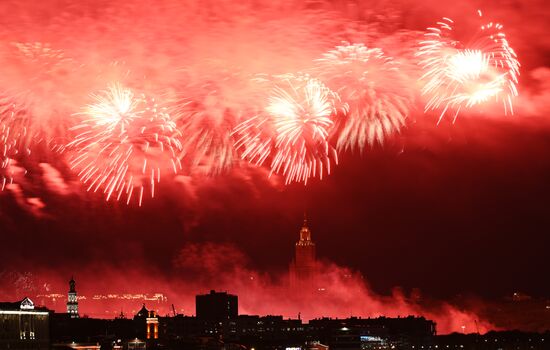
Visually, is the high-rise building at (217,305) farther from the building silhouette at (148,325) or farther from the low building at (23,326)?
the low building at (23,326)

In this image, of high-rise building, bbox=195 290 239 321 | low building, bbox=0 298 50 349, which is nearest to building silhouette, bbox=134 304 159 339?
high-rise building, bbox=195 290 239 321

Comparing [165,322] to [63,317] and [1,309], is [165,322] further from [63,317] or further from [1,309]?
[1,309]

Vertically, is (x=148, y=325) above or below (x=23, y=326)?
above

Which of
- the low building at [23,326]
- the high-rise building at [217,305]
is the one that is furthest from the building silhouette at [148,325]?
the low building at [23,326]

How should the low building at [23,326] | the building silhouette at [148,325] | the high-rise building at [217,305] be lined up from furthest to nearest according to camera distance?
the high-rise building at [217,305] < the building silhouette at [148,325] < the low building at [23,326]

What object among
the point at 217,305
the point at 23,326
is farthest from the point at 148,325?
the point at 23,326

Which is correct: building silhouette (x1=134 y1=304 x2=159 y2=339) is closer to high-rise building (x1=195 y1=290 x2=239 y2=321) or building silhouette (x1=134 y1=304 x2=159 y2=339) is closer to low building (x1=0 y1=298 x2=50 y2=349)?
high-rise building (x1=195 y1=290 x2=239 y2=321)

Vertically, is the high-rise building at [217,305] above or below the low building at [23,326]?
above

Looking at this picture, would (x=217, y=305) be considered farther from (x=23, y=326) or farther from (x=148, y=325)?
(x=23, y=326)
